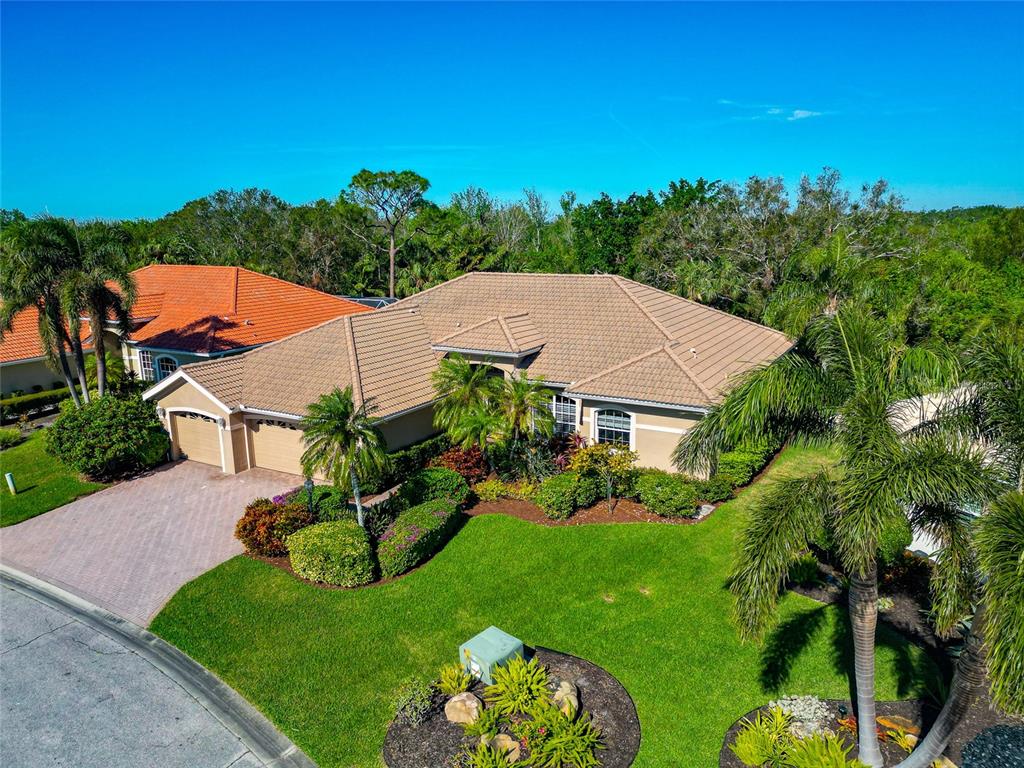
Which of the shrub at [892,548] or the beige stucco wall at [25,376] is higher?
the beige stucco wall at [25,376]

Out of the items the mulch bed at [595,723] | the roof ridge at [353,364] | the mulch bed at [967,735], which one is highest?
the roof ridge at [353,364]

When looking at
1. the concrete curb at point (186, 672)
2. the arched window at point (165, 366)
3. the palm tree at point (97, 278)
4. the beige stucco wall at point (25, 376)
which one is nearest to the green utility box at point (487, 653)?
the concrete curb at point (186, 672)

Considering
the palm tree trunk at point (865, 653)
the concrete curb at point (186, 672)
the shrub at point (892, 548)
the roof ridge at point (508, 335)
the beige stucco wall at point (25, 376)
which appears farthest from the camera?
the beige stucco wall at point (25, 376)

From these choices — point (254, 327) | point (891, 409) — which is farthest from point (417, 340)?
point (891, 409)

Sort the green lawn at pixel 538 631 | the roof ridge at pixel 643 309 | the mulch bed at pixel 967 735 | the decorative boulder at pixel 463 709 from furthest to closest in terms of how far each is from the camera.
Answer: the roof ridge at pixel 643 309 → the green lawn at pixel 538 631 → the decorative boulder at pixel 463 709 → the mulch bed at pixel 967 735

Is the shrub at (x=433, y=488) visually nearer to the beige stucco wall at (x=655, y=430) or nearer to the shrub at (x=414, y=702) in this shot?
the beige stucco wall at (x=655, y=430)

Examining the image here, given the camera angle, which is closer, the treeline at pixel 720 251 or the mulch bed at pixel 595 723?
the mulch bed at pixel 595 723

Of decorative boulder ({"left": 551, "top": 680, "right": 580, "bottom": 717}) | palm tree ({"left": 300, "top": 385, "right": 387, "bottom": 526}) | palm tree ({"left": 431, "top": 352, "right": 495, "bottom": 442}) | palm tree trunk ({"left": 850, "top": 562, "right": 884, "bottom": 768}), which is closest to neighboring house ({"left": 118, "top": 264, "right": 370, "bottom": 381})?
palm tree ({"left": 431, "top": 352, "right": 495, "bottom": 442})

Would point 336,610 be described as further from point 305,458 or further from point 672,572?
point 672,572
